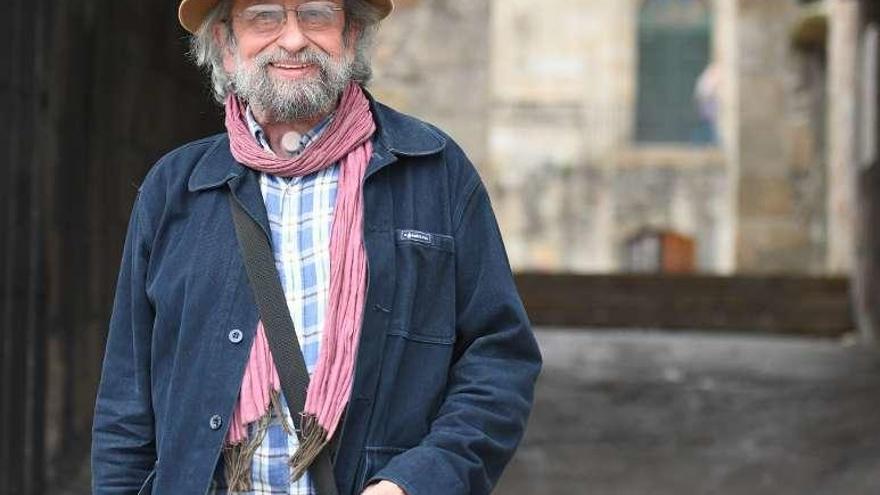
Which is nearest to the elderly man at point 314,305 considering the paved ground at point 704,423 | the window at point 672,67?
the paved ground at point 704,423

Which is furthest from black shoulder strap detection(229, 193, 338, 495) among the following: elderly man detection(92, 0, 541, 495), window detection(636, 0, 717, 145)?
window detection(636, 0, 717, 145)

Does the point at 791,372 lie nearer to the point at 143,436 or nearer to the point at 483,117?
the point at 483,117

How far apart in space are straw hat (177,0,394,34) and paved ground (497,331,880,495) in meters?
4.39

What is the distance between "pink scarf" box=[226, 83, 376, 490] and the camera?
209 cm

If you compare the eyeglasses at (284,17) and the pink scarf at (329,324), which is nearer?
the pink scarf at (329,324)

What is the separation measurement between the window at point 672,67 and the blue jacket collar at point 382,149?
1065 inches

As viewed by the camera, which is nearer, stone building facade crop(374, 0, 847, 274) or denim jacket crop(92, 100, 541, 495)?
denim jacket crop(92, 100, 541, 495)

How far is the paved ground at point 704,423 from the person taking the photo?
675 centimetres

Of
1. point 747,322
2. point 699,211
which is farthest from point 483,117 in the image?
point 699,211

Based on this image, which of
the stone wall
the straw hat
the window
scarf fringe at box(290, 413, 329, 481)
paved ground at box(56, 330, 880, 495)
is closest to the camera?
scarf fringe at box(290, 413, 329, 481)

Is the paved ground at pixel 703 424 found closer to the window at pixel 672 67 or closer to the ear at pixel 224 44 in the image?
the ear at pixel 224 44

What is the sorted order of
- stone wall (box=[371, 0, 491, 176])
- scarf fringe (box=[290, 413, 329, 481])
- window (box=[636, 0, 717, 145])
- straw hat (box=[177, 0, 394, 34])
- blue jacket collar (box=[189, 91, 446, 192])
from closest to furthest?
scarf fringe (box=[290, 413, 329, 481]) → blue jacket collar (box=[189, 91, 446, 192]) → straw hat (box=[177, 0, 394, 34]) → stone wall (box=[371, 0, 491, 176]) → window (box=[636, 0, 717, 145])

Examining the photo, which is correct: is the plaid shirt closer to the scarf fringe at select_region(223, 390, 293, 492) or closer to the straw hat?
the scarf fringe at select_region(223, 390, 293, 492)

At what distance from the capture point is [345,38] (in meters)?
2.33
